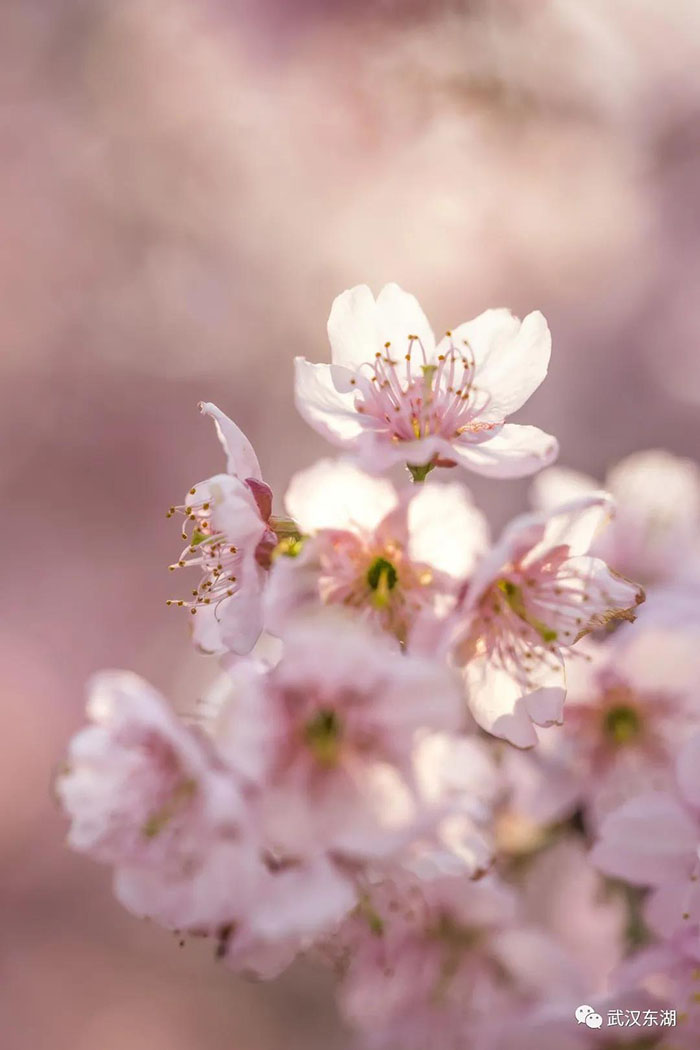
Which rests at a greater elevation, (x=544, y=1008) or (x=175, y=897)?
(x=175, y=897)

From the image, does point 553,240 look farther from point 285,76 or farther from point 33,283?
point 33,283

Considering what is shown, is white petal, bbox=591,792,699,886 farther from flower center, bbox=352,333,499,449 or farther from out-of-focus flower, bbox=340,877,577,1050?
flower center, bbox=352,333,499,449

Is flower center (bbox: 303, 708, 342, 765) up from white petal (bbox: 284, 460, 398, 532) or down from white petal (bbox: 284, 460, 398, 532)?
down

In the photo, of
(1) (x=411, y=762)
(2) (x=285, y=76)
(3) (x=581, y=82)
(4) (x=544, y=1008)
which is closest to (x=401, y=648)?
(1) (x=411, y=762)

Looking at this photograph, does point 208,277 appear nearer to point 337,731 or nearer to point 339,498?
point 339,498

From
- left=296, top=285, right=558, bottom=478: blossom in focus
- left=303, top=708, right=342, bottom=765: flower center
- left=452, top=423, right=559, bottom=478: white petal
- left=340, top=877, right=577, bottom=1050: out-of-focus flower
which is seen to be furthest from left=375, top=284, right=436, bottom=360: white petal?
left=340, top=877, right=577, bottom=1050: out-of-focus flower

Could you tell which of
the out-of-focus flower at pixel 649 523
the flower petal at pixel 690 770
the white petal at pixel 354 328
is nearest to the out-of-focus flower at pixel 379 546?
the white petal at pixel 354 328
